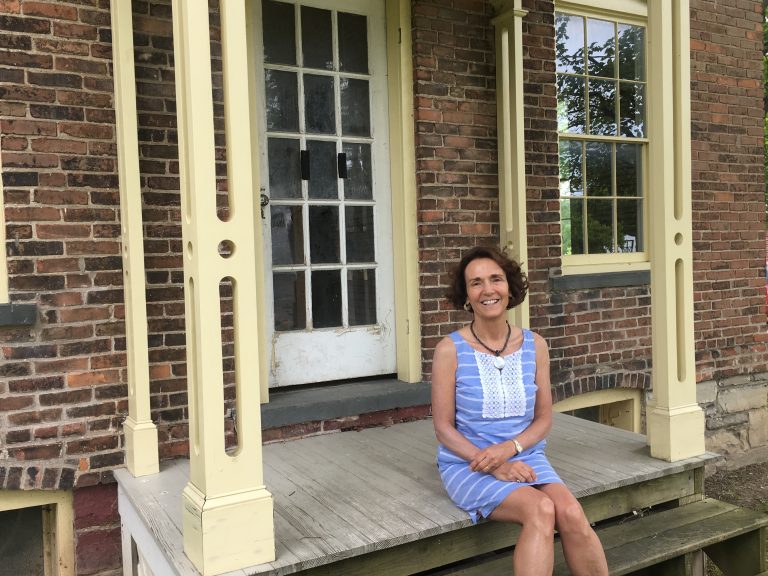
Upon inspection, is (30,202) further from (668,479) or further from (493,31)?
(668,479)

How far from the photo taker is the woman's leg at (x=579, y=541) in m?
2.56

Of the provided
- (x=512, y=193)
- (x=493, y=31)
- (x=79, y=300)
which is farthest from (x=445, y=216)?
(x=79, y=300)

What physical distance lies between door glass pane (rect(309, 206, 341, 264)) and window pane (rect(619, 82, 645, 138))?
2.55 metres

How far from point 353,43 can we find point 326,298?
62.0 inches

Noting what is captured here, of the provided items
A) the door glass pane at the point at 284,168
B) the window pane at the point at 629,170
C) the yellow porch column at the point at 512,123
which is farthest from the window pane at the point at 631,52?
the door glass pane at the point at 284,168

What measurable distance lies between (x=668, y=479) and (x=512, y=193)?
198cm

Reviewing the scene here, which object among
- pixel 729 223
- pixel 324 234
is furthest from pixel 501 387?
pixel 729 223

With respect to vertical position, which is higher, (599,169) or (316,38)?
(316,38)

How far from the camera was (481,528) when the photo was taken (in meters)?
2.90

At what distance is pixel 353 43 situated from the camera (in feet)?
14.0

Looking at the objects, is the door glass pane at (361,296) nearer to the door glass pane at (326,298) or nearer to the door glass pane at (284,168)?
the door glass pane at (326,298)

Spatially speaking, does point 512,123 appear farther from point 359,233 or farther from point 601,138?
point 359,233

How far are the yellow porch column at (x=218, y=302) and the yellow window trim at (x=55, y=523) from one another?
1335 mm

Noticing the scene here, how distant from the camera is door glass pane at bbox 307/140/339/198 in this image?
13.6 ft
